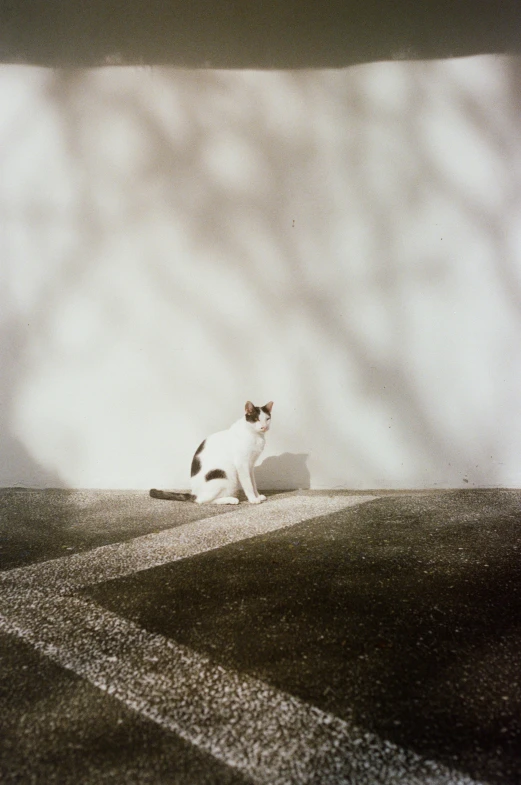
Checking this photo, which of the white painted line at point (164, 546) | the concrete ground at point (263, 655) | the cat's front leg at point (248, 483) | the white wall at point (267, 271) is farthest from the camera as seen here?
the white wall at point (267, 271)

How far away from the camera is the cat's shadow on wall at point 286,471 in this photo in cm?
303

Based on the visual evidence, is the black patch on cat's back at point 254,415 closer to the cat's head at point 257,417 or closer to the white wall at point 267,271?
the cat's head at point 257,417

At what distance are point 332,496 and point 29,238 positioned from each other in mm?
2292

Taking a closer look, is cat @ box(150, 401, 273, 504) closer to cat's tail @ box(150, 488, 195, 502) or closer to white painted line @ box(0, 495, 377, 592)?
cat's tail @ box(150, 488, 195, 502)

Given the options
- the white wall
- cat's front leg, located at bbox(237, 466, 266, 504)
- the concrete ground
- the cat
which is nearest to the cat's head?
the cat

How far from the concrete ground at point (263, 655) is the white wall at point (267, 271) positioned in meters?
0.94

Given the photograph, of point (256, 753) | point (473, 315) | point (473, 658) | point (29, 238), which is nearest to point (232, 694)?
point (256, 753)

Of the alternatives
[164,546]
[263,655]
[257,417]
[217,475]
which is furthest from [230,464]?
[263,655]

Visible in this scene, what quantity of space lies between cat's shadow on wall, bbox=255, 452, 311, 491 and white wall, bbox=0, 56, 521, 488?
0.05 feet

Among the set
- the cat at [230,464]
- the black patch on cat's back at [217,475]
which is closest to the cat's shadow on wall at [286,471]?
the cat at [230,464]

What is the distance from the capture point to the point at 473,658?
1129 millimetres

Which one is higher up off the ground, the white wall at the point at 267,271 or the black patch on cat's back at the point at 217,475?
the white wall at the point at 267,271

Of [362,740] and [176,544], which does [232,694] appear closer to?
[362,740]

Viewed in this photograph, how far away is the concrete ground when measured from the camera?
85 cm
